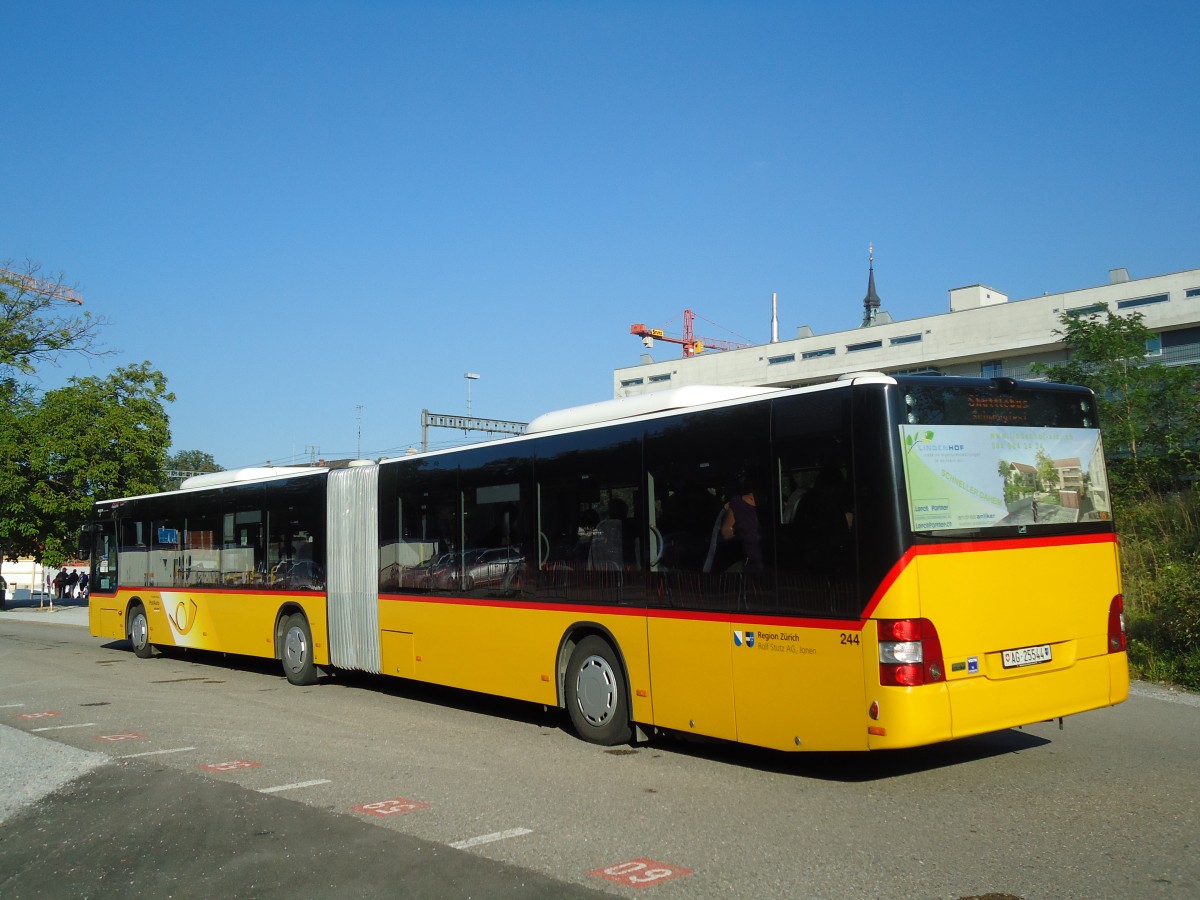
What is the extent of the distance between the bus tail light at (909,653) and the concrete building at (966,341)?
50.4m

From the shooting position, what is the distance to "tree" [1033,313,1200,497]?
17938 millimetres

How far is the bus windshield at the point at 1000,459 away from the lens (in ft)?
23.6

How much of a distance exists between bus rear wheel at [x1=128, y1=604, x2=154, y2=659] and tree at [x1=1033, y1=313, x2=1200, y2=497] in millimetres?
17251

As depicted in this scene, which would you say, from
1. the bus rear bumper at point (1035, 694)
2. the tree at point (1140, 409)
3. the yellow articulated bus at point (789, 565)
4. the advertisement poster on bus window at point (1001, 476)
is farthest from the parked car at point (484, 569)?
the tree at point (1140, 409)

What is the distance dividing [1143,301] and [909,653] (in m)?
66.6

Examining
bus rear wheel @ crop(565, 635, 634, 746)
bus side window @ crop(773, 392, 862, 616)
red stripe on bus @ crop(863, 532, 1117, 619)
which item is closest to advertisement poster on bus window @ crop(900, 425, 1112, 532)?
red stripe on bus @ crop(863, 532, 1117, 619)

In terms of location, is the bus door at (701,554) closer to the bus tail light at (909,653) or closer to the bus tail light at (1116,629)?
the bus tail light at (909,653)

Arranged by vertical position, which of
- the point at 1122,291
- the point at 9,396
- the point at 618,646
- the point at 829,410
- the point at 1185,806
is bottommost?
the point at 1185,806

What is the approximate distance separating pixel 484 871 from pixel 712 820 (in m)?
1.70

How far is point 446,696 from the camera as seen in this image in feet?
44.1

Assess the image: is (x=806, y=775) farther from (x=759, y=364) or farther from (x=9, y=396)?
(x=759, y=364)

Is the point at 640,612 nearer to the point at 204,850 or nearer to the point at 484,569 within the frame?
the point at 484,569

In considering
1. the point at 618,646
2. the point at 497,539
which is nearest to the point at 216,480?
the point at 497,539

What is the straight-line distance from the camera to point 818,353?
83.0 meters
